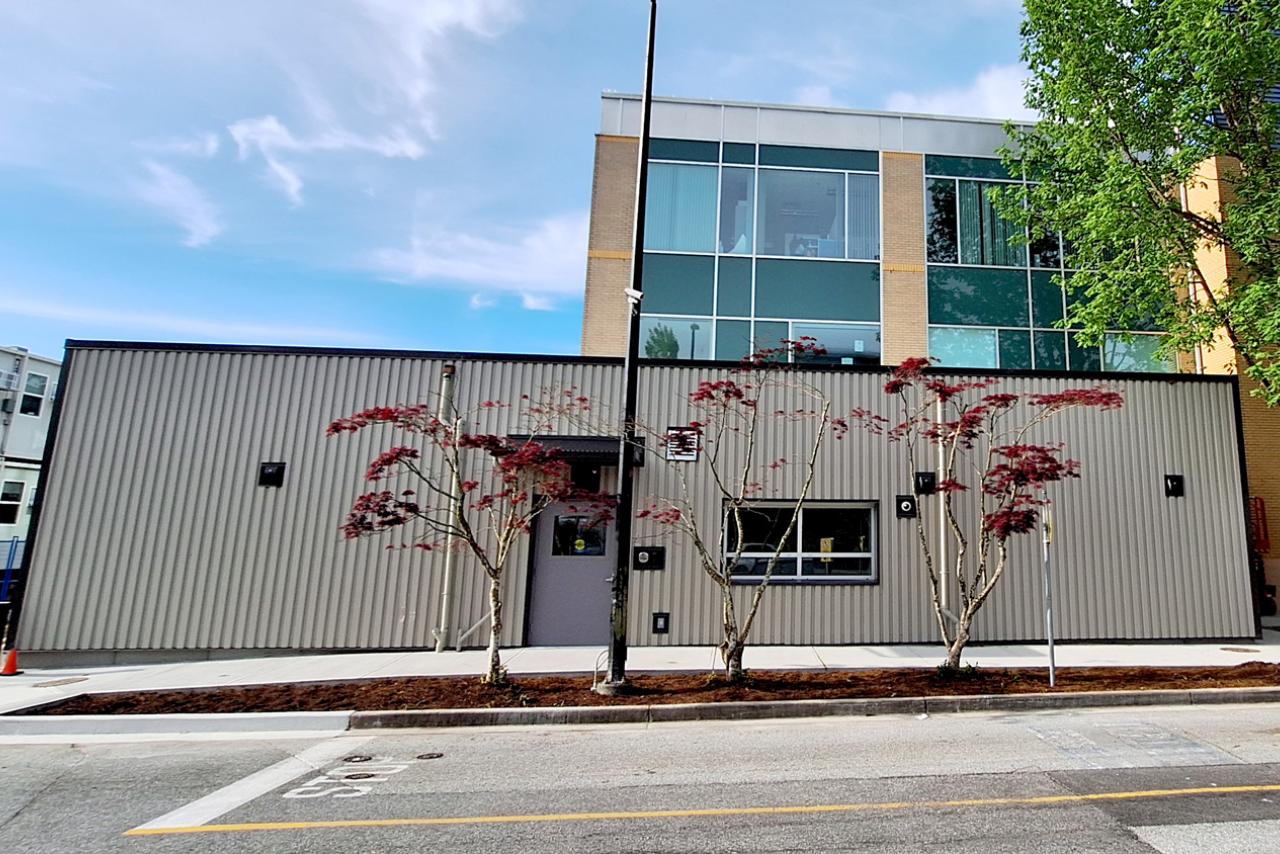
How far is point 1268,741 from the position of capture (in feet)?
19.6

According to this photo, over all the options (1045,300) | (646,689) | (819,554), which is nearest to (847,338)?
(1045,300)

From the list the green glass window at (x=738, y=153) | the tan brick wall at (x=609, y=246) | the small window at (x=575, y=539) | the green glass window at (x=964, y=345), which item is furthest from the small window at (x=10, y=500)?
the green glass window at (x=964, y=345)

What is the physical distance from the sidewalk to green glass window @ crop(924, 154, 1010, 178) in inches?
515

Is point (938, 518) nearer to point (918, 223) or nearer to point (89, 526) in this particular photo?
point (918, 223)

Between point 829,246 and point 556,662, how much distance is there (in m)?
13.3

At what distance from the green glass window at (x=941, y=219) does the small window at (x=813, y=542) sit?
994cm

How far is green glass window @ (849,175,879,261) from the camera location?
1753 cm

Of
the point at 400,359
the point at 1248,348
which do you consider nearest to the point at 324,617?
the point at 400,359

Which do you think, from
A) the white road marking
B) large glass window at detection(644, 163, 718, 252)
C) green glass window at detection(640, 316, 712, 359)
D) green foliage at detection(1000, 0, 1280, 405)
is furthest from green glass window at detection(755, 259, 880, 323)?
the white road marking

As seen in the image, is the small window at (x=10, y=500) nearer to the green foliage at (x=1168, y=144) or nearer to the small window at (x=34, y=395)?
the small window at (x=34, y=395)

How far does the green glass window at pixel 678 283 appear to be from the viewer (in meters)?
17.0

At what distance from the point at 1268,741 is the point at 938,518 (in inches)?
201

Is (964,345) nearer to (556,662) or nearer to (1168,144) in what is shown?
(1168,144)

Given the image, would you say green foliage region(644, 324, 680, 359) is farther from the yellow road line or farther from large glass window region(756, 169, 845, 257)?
the yellow road line
